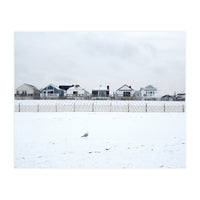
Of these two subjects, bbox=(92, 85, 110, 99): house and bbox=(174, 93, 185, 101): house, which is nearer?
bbox=(174, 93, 185, 101): house

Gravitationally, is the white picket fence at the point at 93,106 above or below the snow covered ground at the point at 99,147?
above

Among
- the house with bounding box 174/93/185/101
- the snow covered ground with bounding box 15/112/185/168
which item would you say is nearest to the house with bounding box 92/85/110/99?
the snow covered ground with bounding box 15/112/185/168

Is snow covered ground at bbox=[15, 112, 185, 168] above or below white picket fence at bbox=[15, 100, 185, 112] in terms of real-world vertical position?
below

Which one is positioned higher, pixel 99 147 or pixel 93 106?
pixel 93 106

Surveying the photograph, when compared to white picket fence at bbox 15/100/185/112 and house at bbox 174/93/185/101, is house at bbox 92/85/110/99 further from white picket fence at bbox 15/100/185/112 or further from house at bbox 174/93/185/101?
house at bbox 174/93/185/101

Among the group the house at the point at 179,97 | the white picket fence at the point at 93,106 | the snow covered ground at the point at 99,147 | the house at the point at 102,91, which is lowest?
the snow covered ground at the point at 99,147

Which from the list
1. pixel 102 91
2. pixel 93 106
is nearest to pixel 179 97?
pixel 102 91

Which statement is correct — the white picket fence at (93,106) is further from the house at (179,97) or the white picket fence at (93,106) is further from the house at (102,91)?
the house at (179,97)

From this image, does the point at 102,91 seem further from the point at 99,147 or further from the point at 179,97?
the point at 179,97

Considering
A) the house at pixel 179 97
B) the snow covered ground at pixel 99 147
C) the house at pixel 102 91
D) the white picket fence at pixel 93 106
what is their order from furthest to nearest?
1. the white picket fence at pixel 93 106
2. the house at pixel 102 91
3. the house at pixel 179 97
4. the snow covered ground at pixel 99 147

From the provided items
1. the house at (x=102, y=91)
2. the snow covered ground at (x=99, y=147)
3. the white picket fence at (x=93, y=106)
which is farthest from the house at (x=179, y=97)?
the house at (x=102, y=91)

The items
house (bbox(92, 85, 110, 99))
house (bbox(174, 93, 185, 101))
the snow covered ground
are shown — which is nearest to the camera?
the snow covered ground

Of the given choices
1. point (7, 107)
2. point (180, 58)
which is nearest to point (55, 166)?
point (7, 107)

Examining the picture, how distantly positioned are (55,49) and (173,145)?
2998 mm
